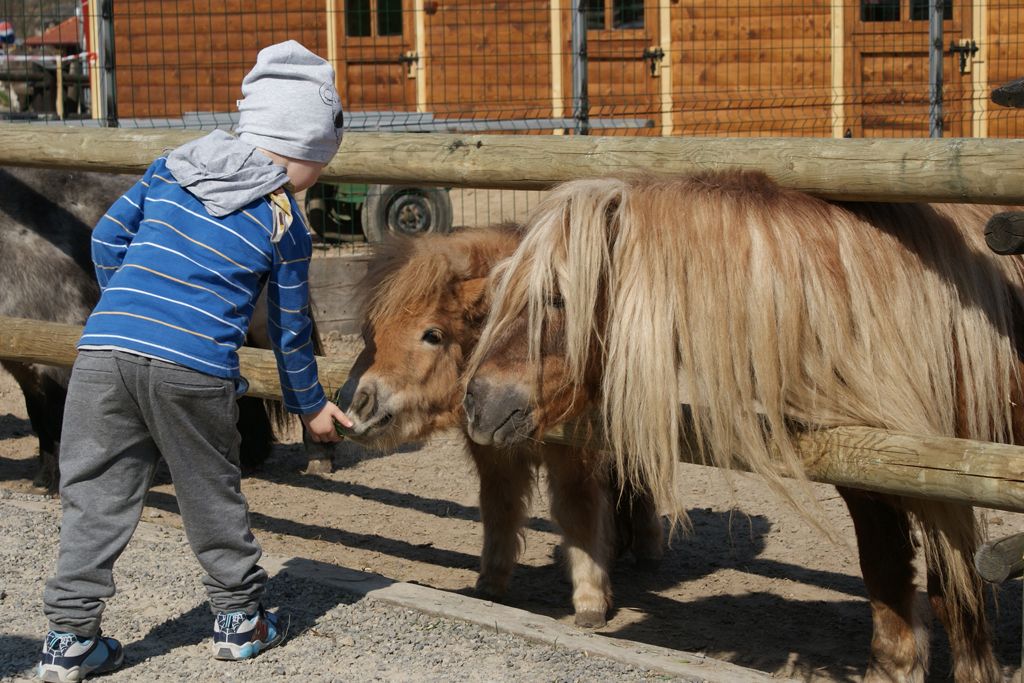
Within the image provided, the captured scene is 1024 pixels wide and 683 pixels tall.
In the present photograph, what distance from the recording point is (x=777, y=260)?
284 centimetres

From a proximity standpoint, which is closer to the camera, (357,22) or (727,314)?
(727,314)

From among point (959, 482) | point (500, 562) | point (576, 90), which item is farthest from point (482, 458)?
point (576, 90)

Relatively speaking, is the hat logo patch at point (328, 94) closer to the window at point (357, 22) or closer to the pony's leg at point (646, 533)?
the pony's leg at point (646, 533)

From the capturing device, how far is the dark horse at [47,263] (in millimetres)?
5797

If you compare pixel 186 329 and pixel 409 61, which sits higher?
pixel 409 61

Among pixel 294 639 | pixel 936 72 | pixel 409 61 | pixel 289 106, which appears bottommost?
pixel 294 639

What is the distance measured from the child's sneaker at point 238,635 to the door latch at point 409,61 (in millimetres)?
10023

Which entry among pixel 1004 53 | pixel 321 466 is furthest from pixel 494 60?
pixel 321 466

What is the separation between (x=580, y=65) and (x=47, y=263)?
3440 millimetres

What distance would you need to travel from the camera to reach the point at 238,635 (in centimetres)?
324

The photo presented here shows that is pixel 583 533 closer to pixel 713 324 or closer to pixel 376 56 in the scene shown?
pixel 713 324

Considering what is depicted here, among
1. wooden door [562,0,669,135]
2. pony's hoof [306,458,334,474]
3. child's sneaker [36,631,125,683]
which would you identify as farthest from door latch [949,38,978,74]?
child's sneaker [36,631,125,683]

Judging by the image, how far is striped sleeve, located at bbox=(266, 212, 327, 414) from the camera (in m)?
3.11

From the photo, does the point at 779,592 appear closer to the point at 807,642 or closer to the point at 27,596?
the point at 807,642
